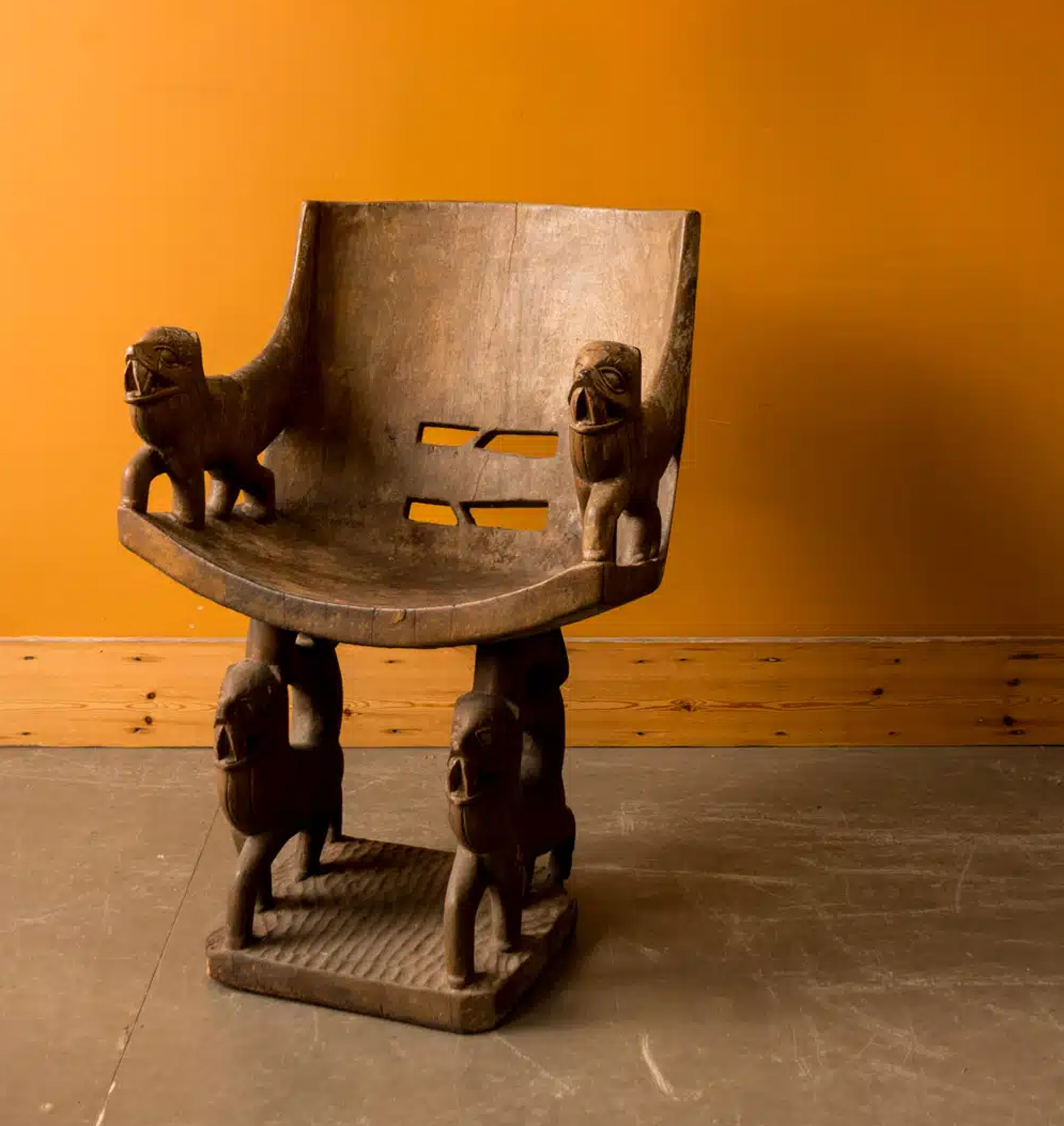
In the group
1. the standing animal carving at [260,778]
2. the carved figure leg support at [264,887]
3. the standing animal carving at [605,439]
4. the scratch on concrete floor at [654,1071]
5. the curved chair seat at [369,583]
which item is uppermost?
the standing animal carving at [605,439]

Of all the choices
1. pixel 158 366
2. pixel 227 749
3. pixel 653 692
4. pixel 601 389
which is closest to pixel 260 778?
pixel 227 749

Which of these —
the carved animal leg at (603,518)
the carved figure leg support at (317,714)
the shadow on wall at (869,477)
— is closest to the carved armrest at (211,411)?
the carved figure leg support at (317,714)

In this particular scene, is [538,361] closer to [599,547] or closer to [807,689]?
[599,547]

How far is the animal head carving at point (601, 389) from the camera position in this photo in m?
1.62

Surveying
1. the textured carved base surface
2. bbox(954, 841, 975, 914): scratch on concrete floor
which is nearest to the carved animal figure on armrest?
the textured carved base surface

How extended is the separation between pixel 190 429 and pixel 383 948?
69 centimetres

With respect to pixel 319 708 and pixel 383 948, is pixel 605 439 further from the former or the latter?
pixel 383 948

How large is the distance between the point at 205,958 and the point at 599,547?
0.79 m

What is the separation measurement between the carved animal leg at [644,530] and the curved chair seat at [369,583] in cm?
2

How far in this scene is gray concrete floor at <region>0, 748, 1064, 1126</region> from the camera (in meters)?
1.62

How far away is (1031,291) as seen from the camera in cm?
249

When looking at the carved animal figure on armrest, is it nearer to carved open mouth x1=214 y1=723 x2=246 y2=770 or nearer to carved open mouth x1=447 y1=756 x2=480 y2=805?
carved open mouth x1=214 y1=723 x2=246 y2=770

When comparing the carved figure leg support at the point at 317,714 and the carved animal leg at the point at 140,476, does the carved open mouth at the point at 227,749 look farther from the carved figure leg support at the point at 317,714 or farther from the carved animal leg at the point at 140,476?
the carved animal leg at the point at 140,476

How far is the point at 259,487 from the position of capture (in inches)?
77.7
